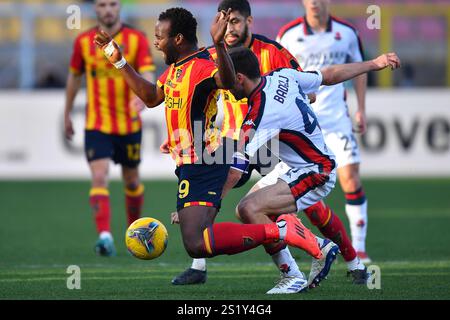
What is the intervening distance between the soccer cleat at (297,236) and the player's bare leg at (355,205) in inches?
94.5

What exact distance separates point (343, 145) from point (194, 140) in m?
2.51

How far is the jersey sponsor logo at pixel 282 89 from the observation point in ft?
23.1

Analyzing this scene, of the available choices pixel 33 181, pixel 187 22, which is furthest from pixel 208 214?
pixel 33 181

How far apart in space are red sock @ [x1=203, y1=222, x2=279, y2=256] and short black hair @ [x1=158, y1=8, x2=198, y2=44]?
1417 mm

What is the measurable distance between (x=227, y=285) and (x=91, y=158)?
3.05 m

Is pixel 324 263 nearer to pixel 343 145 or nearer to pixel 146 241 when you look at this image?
pixel 146 241

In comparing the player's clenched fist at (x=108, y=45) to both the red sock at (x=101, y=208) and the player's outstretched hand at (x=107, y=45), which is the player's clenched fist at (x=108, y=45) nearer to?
the player's outstretched hand at (x=107, y=45)

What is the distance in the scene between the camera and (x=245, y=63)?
7090 mm

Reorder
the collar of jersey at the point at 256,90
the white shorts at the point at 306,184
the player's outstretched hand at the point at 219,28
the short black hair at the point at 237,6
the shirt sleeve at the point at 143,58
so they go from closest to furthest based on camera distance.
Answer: the player's outstretched hand at the point at 219,28
the collar of jersey at the point at 256,90
the white shorts at the point at 306,184
the short black hair at the point at 237,6
the shirt sleeve at the point at 143,58

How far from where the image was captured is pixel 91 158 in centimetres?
1023

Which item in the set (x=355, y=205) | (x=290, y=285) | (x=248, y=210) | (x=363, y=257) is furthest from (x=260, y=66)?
(x=363, y=257)

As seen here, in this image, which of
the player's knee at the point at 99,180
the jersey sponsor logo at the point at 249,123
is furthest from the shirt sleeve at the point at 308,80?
the player's knee at the point at 99,180

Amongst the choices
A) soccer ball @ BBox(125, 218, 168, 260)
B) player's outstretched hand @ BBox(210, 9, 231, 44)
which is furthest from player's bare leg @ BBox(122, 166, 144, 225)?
player's outstretched hand @ BBox(210, 9, 231, 44)
